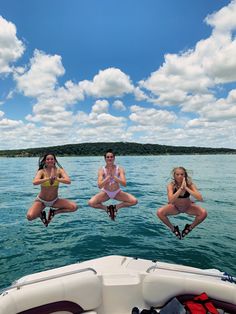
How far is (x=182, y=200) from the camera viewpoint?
7.77 m

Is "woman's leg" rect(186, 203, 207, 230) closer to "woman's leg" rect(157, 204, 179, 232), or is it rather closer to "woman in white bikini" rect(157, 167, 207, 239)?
"woman in white bikini" rect(157, 167, 207, 239)

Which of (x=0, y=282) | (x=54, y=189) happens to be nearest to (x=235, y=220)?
(x=54, y=189)

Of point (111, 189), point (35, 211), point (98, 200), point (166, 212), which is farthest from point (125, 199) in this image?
point (35, 211)

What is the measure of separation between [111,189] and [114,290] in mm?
3347

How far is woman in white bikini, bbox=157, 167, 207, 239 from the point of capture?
7449 mm

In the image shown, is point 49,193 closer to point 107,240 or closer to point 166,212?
point 166,212

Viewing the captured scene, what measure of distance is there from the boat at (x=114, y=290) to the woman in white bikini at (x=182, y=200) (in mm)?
2059

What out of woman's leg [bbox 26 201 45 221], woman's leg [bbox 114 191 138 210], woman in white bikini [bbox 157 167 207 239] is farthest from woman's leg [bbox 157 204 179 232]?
woman's leg [bbox 26 201 45 221]

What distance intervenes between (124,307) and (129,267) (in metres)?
0.72

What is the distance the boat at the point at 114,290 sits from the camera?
16.3 feet

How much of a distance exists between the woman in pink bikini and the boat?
265cm

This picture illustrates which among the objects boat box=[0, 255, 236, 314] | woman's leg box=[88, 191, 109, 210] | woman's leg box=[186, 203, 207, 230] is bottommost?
boat box=[0, 255, 236, 314]

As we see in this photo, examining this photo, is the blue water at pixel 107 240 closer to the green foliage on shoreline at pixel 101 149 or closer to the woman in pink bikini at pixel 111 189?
the woman in pink bikini at pixel 111 189

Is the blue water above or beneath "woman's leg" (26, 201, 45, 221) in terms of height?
beneath
